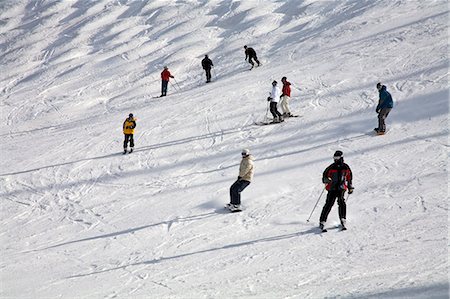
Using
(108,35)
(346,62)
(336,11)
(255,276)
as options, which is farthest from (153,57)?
(255,276)

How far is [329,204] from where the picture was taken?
348 inches

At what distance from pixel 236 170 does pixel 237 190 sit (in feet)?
9.62

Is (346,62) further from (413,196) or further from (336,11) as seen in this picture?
(413,196)

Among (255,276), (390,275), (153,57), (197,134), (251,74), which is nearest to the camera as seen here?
(390,275)

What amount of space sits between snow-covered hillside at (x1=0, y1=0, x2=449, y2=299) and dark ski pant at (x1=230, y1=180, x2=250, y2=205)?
0.34 m

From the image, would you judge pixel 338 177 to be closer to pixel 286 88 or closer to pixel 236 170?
pixel 236 170

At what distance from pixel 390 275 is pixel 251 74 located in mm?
17764

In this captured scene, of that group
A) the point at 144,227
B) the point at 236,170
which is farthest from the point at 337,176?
the point at 236,170

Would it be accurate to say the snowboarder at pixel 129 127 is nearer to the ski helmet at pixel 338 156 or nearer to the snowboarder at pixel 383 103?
the snowboarder at pixel 383 103

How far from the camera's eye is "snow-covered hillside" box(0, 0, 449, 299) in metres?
8.07

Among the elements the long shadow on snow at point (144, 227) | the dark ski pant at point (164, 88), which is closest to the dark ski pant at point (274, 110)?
the long shadow on snow at point (144, 227)

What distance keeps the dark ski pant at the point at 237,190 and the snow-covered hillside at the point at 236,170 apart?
34cm

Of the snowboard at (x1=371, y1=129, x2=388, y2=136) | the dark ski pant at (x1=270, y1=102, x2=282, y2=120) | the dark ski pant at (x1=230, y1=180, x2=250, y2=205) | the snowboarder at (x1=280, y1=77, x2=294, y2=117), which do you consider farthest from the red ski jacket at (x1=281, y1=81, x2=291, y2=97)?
the dark ski pant at (x1=230, y1=180, x2=250, y2=205)

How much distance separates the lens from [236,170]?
13.6 meters
